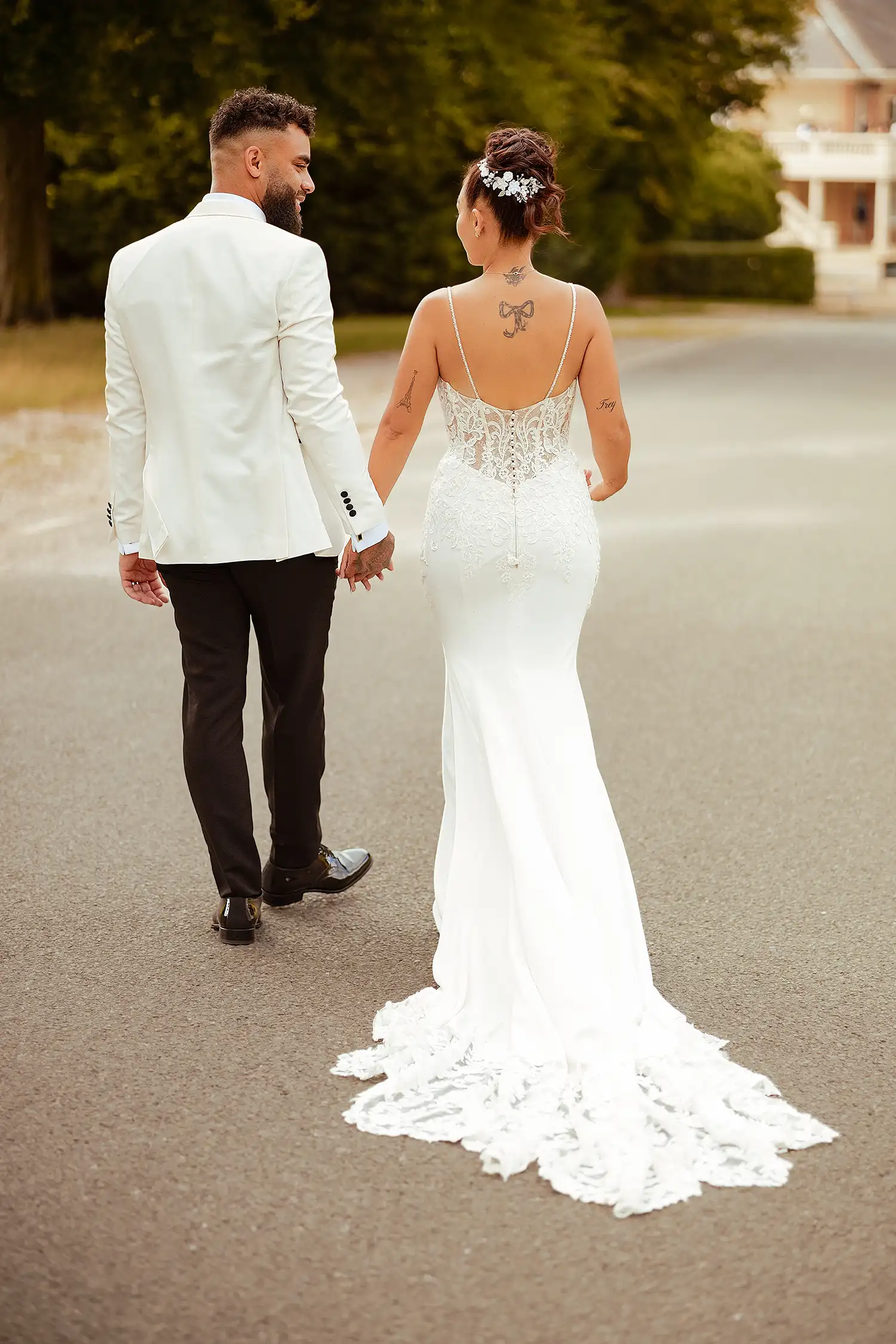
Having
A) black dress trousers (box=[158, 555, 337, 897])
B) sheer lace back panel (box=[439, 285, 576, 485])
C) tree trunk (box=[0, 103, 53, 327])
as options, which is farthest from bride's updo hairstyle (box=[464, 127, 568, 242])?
tree trunk (box=[0, 103, 53, 327])

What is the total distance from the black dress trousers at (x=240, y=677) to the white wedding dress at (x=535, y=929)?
0.44 m

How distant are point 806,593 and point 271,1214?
7.14 meters

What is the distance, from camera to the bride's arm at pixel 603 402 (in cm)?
416

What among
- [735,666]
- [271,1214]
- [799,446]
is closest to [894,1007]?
[271,1214]

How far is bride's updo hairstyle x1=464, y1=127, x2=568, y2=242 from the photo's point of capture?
13.3 feet

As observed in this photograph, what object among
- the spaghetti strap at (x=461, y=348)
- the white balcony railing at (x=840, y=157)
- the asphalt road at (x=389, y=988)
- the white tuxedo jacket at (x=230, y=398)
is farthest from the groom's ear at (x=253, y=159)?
the white balcony railing at (x=840, y=157)

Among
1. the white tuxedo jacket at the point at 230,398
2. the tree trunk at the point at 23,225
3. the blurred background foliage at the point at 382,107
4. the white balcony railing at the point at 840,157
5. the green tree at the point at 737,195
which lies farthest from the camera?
the white balcony railing at the point at 840,157

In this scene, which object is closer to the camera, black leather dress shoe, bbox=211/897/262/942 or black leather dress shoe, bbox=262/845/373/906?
black leather dress shoe, bbox=211/897/262/942

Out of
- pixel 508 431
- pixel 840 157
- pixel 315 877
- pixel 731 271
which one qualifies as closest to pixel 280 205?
pixel 508 431

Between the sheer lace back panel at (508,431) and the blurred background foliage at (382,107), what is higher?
the blurred background foliage at (382,107)

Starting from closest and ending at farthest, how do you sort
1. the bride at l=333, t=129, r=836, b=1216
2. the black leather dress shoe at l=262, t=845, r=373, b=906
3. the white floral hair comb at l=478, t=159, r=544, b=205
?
the bride at l=333, t=129, r=836, b=1216
the white floral hair comb at l=478, t=159, r=544, b=205
the black leather dress shoe at l=262, t=845, r=373, b=906

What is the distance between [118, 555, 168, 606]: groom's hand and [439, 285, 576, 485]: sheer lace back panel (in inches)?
38.7

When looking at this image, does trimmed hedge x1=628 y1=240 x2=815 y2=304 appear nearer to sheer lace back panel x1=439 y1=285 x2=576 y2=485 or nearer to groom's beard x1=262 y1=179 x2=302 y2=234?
groom's beard x1=262 y1=179 x2=302 y2=234

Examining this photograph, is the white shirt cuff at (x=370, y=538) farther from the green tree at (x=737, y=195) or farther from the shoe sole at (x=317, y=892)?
the green tree at (x=737, y=195)
